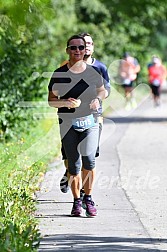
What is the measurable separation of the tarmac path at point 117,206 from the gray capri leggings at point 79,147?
573 millimetres

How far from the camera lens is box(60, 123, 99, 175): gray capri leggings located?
384 inches

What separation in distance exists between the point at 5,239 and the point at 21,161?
5.24 metres

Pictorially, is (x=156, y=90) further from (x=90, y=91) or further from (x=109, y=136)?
(x=90, y=91)

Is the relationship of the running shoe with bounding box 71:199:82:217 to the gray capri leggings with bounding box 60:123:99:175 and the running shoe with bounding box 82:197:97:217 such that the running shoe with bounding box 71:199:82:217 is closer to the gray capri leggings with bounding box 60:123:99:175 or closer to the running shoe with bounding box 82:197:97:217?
the running shoe with bounding box 82:197:97:217

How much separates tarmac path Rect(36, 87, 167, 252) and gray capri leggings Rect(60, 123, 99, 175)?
1.88 feet

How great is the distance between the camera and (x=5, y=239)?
289 inches

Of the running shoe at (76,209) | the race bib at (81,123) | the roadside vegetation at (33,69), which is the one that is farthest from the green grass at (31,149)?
the race bib at (81,123)

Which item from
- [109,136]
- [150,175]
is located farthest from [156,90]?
[150,175]

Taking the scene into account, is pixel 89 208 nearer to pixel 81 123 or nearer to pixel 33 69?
pixel 81 123

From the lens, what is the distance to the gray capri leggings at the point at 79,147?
9758mm

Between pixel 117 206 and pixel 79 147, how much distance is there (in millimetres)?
1087

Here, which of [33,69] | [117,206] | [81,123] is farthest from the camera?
[33,69]

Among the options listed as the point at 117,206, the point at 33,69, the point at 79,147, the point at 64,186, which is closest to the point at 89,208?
the point at 79,147

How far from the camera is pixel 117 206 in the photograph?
10.5 metres
